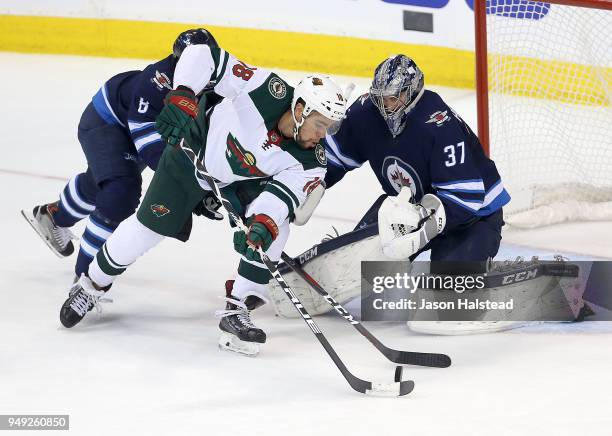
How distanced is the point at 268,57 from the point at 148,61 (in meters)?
0.75

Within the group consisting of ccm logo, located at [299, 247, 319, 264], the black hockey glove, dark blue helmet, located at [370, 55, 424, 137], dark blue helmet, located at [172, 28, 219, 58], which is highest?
dark blue helmet, located at [172, 28, 219, 58]

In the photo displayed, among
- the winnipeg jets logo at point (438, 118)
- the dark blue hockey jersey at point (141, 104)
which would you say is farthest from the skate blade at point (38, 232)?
the winnipeg jets logo at point (438, 118)

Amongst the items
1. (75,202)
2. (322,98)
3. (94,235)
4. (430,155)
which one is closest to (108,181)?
(94,235)

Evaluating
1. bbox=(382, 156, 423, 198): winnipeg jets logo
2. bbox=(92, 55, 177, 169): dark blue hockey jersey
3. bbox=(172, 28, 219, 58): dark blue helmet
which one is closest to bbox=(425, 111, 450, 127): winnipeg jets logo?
bbox=(382, 156, 423, 198): winnipeg jets logo

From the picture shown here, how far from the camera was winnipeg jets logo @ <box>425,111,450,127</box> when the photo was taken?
3.71m

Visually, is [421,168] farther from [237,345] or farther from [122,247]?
[122,247]

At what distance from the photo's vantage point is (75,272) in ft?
13.5

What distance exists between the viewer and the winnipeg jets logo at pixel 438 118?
12.2 feet

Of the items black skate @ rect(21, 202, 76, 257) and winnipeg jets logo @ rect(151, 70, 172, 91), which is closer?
winnipeg jets logo @ rect(151, 70, 172, 91)

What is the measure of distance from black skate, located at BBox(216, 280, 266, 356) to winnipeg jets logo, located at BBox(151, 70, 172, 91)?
78 cm

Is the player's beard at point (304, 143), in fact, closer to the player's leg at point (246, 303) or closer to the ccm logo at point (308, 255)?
the player's leg at point (246, 303)

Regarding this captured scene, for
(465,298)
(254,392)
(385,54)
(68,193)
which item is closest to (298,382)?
(254,392)

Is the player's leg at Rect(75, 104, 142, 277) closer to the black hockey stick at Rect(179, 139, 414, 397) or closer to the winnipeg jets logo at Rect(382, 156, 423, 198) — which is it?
the black hockey stick at Rect(179, 139, 414, 397)

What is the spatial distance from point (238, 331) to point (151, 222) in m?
0.42
